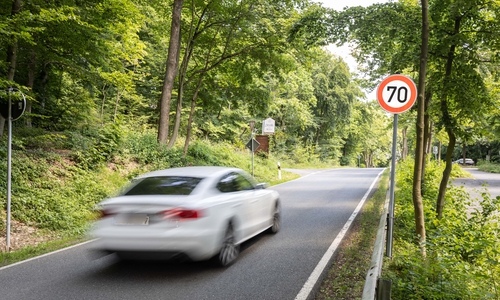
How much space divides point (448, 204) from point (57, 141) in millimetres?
12630

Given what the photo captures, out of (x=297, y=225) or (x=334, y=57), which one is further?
(x=334, y=57)

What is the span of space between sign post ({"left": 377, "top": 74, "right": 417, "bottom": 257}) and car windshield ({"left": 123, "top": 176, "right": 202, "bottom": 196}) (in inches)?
133

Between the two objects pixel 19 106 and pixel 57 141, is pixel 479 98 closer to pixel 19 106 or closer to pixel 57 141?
pixel 19 106

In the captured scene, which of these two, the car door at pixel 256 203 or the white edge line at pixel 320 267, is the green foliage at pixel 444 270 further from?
the car door at pixel 256 203

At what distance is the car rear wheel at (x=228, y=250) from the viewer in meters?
5.73

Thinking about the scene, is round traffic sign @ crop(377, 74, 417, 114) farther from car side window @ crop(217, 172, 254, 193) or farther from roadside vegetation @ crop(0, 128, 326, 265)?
roadside vegetation @ crop(0, 128, 326, 265)

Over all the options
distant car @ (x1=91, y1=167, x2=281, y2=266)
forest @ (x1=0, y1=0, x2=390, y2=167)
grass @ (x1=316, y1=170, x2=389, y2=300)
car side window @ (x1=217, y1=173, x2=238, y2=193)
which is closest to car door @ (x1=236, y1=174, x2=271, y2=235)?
car side window @ (x1=217, y1=173, x2=238, y2=193)

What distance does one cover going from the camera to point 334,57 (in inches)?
1763

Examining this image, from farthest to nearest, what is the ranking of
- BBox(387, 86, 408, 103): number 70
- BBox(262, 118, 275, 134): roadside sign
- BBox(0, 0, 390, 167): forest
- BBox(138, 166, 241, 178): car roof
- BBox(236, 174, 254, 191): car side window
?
BBox(262, 118, 275, 134): roadside sign
BBox(0, 0, 390, 167): forest
BBox(236, 174, 254, 191): car side window
BBox(387, 86, 408, 103): number 70
BBox(138, 166, 241, 178): car roof

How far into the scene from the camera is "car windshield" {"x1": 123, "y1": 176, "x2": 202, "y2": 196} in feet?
18.5

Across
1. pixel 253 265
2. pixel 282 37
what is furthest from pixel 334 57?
pixel 253 265

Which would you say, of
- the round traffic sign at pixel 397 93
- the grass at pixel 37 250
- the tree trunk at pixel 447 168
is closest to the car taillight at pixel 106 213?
the grass at pixel 37 250

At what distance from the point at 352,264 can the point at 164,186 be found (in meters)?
3.25

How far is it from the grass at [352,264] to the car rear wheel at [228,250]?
1530 millimetres
